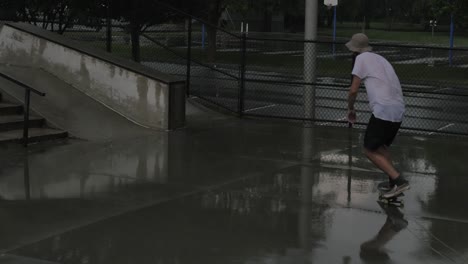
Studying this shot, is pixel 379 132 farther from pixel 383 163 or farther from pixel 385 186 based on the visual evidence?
pixel 385 186

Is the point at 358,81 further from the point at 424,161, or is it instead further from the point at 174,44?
the point at 174,44

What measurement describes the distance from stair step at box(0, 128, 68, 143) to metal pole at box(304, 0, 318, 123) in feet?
14.7

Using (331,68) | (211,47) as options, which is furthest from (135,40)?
(331,68)

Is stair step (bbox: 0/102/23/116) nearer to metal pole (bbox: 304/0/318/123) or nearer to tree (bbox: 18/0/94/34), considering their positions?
tree (bbox: 18/0/94/34)

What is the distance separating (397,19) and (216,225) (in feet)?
185

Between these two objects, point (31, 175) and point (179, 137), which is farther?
point (179, 137)

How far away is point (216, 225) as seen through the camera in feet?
20.2

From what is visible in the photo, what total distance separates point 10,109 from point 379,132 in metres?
5.72

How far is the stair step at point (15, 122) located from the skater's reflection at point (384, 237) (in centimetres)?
535

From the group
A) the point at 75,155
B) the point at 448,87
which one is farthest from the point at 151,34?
the point at 448,87

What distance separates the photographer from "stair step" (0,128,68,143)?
9.26 meters

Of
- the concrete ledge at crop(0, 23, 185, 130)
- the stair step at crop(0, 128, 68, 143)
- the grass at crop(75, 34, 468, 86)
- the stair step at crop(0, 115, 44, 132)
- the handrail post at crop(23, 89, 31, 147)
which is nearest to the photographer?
the handrail post at crop(23, 89, 31, 147)

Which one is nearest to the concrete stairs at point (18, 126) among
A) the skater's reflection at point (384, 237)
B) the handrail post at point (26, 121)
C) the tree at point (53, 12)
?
the handrail post at point (26, 121)

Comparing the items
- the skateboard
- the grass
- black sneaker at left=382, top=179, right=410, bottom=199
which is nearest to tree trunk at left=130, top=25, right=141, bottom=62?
the grass
